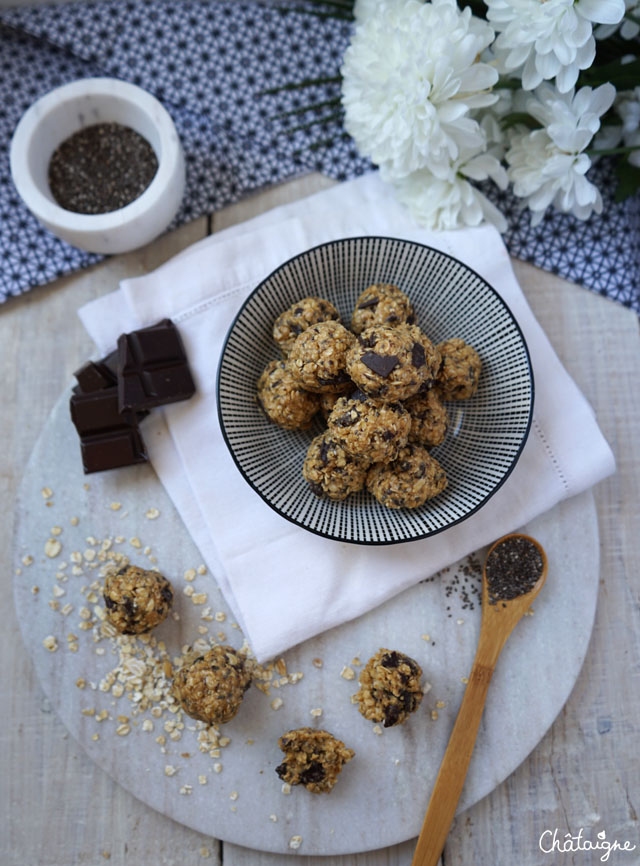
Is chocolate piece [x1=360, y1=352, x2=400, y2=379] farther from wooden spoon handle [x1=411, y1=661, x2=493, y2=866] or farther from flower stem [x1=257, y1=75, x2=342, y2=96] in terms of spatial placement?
flower stem [x1=257, y1=75, x2=342, y2=96]

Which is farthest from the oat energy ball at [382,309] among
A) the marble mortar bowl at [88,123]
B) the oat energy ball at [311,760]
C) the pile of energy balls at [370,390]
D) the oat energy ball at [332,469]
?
the oat energy ball at [311,760]

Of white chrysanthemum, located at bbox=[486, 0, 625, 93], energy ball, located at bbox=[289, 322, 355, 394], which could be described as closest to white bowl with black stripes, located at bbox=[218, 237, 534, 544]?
energy ball, located at bbox=[289, 322, 355, 394]

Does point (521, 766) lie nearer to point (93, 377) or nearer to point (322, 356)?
point (322, 356)

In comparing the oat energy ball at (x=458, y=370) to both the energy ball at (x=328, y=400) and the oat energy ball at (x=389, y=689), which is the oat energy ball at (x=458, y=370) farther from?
the oat energy ball at (x=389, y=689)

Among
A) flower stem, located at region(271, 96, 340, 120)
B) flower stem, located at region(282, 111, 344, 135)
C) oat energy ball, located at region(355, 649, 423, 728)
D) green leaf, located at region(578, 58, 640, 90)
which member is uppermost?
flower stem, located at region(271, 96, 340, 120)

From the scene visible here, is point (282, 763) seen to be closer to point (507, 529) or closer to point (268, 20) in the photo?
point (507, 529)

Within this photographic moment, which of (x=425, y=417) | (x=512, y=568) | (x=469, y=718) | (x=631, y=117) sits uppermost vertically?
(x=631, y=117)

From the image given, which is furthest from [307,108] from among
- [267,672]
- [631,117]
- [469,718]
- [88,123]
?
[469,718]
